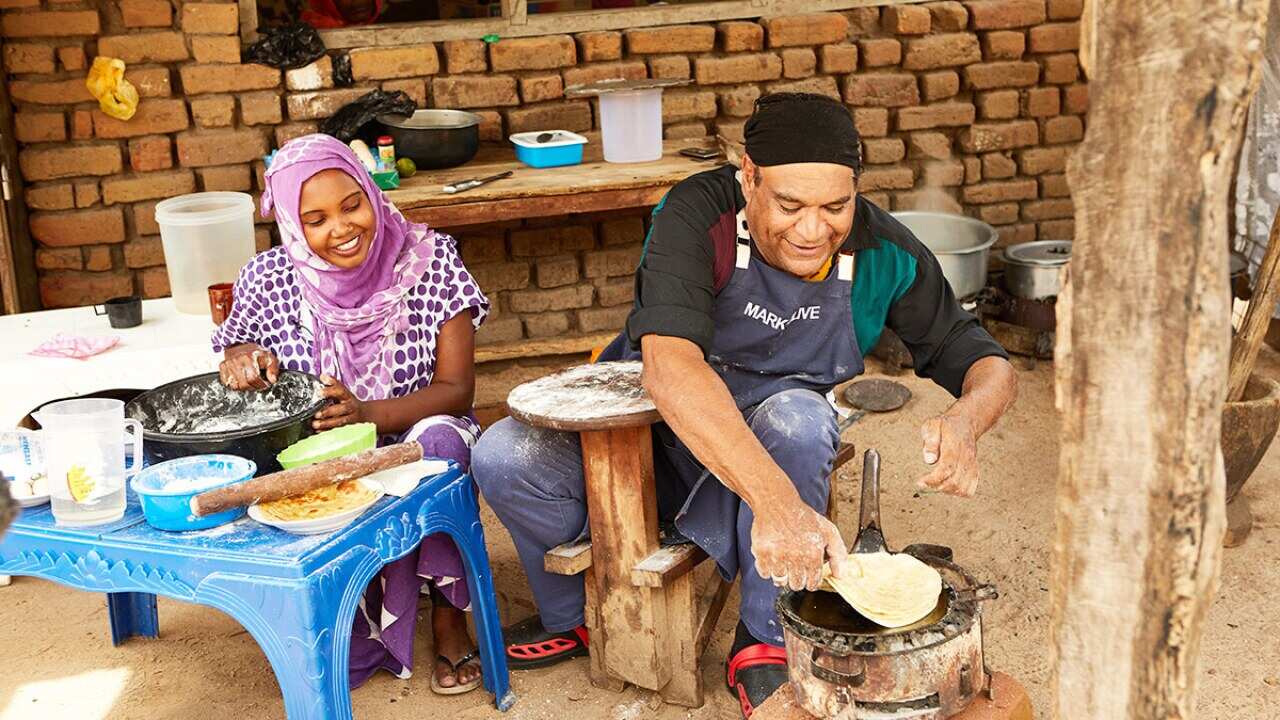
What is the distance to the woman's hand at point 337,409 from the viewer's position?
119 inches

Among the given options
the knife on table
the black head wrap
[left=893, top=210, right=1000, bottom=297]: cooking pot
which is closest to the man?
the black head wrap

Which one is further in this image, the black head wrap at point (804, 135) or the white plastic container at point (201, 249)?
the white plastic container at point (201, 249)

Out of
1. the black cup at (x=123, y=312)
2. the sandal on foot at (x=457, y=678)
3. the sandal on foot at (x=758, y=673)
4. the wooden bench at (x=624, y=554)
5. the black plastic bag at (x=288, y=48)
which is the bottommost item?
the sandal on foot at (x=457, y=678)

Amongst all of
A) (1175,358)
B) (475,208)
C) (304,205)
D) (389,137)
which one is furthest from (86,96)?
(1175,358)

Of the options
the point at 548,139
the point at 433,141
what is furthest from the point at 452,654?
the point at 548,139

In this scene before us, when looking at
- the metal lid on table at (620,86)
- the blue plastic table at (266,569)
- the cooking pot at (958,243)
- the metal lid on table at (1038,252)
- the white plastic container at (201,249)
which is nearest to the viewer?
the blue plastic table at (266,569)

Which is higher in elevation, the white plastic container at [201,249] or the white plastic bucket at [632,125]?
the white plastic bucket at [632,125]

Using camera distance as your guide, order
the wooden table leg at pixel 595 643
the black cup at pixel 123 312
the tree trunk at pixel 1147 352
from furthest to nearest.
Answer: the black cup at pixel 123 312, the wooden table leg at pixel 595 643, the tree trunk at pixel 1147 352

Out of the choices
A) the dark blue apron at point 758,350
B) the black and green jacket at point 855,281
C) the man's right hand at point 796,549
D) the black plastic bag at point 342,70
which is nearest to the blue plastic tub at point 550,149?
the black plastic bag at point 342,70

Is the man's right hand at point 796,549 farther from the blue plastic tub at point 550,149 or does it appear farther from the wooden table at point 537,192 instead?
the blue plastic tub at point 550,149

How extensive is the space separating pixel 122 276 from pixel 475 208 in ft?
5.11

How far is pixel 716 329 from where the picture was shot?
3.09 m

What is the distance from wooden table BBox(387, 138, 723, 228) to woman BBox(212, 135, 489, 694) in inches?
30.0

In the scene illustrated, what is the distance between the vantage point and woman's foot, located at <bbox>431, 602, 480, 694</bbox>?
3.22 m
